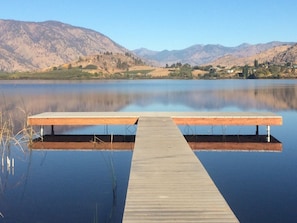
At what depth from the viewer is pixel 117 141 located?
1752 centimetres

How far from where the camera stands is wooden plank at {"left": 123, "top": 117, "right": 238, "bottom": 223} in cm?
561

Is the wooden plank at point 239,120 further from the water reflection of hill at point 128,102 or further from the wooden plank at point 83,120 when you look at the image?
the water reflection of hill at point 128,102

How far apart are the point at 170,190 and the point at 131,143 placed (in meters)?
10.2

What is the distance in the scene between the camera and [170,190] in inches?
267

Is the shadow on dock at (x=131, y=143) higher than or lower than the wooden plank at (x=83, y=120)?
lower

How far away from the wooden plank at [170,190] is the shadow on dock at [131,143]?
528 centimetres

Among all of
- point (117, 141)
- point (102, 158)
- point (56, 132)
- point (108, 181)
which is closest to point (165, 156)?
point (108, 181)

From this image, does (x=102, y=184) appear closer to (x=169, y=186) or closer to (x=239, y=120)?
(x=169, y=186)

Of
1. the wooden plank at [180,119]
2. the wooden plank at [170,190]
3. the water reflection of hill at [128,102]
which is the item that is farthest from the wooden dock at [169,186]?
the water reflection of hill at [128,102]

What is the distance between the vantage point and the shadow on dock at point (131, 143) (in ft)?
52.1

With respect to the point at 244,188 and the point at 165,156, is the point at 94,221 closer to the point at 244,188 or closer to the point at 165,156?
the point at 165,156

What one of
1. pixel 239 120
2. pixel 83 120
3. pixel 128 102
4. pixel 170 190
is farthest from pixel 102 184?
pixel 128 102

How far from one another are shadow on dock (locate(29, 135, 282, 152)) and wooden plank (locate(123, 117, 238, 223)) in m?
5.28

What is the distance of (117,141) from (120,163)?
14.2 ft
